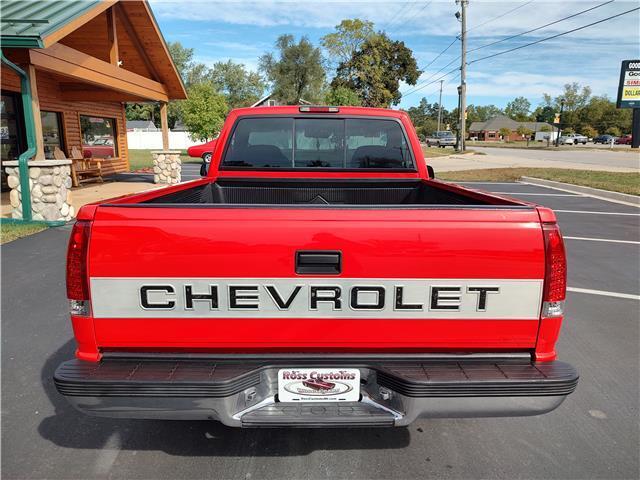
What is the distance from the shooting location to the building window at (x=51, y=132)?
14.5 m

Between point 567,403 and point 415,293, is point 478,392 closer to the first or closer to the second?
point 415,293

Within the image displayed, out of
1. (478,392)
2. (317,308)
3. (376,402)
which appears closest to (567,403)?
(478,392)

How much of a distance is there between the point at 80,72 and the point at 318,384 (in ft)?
35.9

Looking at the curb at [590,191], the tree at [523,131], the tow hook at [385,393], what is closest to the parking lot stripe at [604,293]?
the tow hook at [385,393]

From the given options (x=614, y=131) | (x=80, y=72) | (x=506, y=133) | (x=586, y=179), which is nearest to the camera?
(x=80, y=72)

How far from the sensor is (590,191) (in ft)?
47.0

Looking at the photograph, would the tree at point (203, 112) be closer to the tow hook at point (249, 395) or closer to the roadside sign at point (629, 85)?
the roadside sign at point (629, 85)

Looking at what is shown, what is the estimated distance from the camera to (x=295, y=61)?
209 feet

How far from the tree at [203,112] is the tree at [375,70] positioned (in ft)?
96.2

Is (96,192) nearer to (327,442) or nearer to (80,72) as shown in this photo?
(80,72)

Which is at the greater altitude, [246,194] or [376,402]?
[246,194]

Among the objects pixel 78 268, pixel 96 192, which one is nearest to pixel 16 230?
pixel 96 192

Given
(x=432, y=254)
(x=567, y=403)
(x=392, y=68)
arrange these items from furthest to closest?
(x=392, y=68), (x=567, y=403), (x=432, y=254)

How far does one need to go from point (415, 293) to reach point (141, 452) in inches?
72.3
